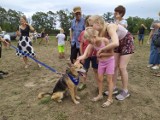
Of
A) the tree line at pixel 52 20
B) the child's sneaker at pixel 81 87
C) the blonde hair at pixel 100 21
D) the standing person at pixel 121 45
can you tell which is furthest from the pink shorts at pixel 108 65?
the tree line at pixel 52 20

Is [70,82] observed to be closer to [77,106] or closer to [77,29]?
[77,106]

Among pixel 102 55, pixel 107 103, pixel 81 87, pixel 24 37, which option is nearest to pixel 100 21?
pixel 102 55

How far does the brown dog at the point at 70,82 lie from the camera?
4.63 m

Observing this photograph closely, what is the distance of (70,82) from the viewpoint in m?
4.76

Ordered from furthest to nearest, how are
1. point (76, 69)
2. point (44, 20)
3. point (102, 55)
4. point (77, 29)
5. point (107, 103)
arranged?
point (44, 20), point (77, 29), point (107, 103), point (76, 69), point (102, 55)

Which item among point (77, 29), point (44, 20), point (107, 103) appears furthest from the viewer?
point (44, 20)

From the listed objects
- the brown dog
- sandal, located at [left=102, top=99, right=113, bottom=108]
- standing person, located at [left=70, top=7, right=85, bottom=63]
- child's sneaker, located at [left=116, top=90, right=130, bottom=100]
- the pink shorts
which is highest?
standing person, located at [left=70, top=7, right=85, bottom=63]

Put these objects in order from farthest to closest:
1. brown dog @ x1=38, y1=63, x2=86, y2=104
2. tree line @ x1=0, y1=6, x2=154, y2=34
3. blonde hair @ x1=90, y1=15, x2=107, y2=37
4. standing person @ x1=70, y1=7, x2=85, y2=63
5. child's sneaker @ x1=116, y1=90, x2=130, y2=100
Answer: tree line @ x1=0, y1=6, x2=154, y2=34
standing person @ x1=70, y1=7, x2=85, y2=63
child's sneaker @ x1=116, y1=90, x2=130, y2=100
brown dog @ x1=38, y1=63, x2=86, y2=104
blonde hair @ x1=90, y1=15, x2=107, y2=37

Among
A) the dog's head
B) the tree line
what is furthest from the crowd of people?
the tree line

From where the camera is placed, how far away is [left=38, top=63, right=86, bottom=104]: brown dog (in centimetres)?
463

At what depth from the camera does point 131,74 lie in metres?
7.53

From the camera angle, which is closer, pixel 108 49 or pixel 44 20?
pixel 108 49

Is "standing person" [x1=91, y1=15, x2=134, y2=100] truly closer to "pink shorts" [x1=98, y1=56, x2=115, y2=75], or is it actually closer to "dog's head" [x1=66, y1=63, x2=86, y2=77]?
"pink shorts" [x1=98, y1=56, x2=115, y2=75]

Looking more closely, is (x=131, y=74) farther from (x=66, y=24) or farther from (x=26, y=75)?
(x=66, y=24)
